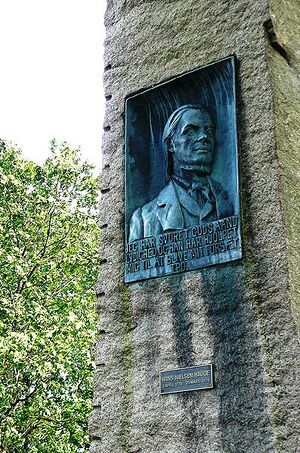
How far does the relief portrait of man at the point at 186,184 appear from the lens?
4.28m

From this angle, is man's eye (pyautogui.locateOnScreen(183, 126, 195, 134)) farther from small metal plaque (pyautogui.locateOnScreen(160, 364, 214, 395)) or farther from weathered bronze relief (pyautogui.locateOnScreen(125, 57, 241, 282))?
small metal plaque (pyautogui.locateOnScreen(160, 364, 214, 395))

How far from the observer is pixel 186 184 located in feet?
14.5

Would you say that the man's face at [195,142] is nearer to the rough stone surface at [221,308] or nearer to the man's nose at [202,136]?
the man's nose at [202,136]

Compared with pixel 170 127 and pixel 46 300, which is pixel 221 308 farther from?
pixel 46 300

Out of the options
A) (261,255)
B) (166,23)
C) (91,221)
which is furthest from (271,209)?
(91,221)

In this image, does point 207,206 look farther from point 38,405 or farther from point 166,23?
point 38,405

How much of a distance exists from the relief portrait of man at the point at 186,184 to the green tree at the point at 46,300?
24.9 ft

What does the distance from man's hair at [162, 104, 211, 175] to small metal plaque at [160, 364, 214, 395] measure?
1.31 metres

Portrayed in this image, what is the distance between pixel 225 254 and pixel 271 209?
364mm

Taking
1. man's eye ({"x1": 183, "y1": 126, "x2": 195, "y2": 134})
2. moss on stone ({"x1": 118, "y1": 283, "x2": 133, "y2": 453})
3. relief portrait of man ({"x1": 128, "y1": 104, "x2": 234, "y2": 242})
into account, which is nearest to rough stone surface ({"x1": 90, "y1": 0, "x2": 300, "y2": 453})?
moss on stone ({"x1": 118, "y1": 283, "x2": 133, "y2": 453})

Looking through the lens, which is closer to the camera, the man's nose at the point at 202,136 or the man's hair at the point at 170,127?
the man's nose at the point at 202,136

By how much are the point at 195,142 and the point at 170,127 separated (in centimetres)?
27

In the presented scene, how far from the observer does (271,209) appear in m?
3.90

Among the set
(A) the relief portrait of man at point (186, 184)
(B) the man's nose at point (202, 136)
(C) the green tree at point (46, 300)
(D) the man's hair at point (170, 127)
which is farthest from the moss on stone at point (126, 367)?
(C) the green tree at point (46, 300)
